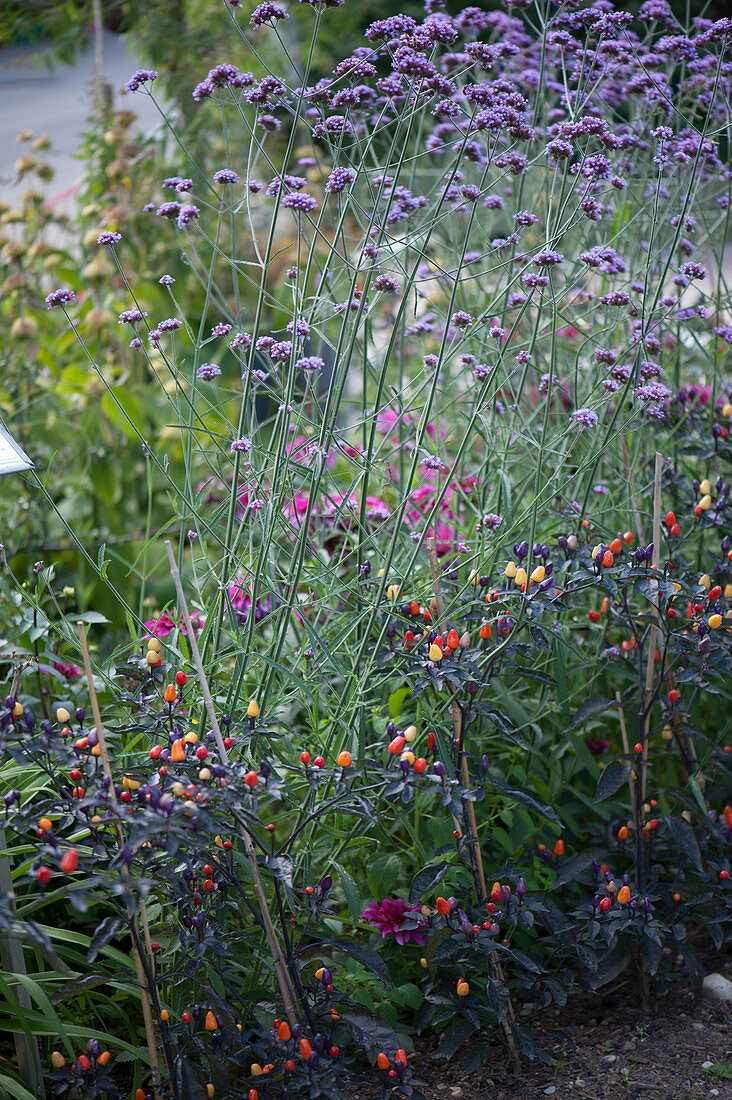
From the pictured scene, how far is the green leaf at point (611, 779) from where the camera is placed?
5.76 feet

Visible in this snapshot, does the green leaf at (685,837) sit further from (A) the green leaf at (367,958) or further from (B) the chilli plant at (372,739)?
(A) the green leaf at (367,958)

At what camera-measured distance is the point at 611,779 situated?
70.0 inches

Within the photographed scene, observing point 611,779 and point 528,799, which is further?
point 611,779

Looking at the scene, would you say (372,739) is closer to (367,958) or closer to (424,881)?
(424,881)

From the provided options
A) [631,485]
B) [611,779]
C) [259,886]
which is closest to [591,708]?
[611,779]

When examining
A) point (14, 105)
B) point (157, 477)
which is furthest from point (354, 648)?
point (14, 105)

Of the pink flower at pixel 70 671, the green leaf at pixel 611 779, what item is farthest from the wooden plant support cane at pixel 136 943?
the green leaf at pixel 611 779

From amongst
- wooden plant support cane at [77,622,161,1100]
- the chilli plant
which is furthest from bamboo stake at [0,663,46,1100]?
wooden plant support cane at [77,622,161,1100]

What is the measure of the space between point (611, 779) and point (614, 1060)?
1.52 feet

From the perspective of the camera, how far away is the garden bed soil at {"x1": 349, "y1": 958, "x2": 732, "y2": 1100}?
1.62 meters

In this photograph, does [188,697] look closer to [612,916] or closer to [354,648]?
[354,648]

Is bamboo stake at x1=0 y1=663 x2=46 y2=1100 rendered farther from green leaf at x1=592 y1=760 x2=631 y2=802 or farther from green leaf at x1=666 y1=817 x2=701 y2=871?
green leaf at x1=666 y1=817 x2=701 y2=871

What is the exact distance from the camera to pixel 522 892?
62.4 inches

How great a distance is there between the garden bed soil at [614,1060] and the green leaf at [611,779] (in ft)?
1.31
